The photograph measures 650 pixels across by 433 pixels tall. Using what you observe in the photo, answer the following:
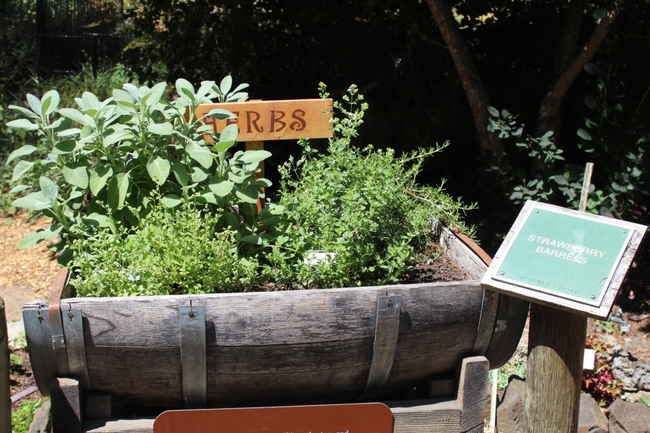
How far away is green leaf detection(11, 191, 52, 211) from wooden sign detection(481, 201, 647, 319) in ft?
4.46

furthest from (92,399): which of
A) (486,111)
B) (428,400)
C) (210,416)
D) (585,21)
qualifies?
(585,21)

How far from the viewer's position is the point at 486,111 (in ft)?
14.7

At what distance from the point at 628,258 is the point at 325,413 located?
965 millimetres

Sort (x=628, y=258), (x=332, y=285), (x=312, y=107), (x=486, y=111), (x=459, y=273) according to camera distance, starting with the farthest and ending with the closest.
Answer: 1. (x=486, y=111)
2. (x=312, y=107)
3. (x=459, y=273)
4. (x=332, y=285)
5. (x=628, y=258)

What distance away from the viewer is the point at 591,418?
131 inches

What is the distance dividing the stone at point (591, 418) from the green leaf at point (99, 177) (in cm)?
245

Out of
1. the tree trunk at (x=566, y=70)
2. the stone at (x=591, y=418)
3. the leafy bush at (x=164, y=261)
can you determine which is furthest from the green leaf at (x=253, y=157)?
the tree trunk at (x=566, y=70)

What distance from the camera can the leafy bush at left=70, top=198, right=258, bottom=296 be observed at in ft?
6.68

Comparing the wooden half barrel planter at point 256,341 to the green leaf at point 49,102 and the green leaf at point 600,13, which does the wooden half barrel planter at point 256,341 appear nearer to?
the green leaf at point 49,102

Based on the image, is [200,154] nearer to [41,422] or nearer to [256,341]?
[256,341]

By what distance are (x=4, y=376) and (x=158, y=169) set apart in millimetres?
733

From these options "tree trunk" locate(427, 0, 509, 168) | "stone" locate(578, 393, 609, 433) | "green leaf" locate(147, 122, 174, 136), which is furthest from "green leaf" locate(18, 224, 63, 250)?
"tree trunk" locate(427, 0, 509, 168)

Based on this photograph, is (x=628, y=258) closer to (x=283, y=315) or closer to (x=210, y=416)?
(x=283, y=315)

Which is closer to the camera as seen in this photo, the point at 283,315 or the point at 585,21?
the point at 283,315
